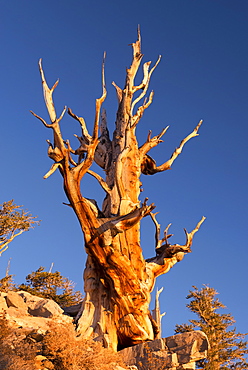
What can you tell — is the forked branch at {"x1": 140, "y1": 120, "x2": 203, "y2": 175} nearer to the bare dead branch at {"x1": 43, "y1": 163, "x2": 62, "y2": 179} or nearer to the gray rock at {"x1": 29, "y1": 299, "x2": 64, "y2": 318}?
the bare dead branch at {"x1": 43, "y1": 163, "x2": 62, "y2": 179}

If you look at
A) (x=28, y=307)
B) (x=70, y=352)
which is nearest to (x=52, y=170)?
(x=28, y=307)

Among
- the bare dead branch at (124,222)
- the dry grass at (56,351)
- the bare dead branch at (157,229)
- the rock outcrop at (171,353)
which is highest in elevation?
the bare dead branch at (157,229)

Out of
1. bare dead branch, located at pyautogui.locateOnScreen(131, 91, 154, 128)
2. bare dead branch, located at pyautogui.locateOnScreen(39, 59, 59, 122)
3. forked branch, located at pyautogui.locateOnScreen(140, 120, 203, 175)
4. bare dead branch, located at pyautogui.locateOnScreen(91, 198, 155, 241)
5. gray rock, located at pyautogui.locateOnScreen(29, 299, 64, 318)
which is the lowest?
gray rock, located at pyautogui.locateOnScreen(29, 299, 64, 318)

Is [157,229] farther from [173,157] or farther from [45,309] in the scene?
[45,309]

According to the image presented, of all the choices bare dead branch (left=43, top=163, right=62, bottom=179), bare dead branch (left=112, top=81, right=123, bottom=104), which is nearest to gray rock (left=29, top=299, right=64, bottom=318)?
bare dead branch (left=43, top=163, right=62, bottom=179)

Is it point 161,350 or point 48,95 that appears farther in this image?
point 48,95

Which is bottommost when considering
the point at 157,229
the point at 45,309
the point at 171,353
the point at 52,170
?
the point at 171,353

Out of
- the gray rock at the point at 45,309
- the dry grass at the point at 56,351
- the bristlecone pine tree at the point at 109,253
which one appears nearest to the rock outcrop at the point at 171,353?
the bristlecone pine tree at the point at 109,253

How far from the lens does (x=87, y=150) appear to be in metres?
9.16

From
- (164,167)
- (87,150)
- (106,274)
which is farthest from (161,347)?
(164,167)

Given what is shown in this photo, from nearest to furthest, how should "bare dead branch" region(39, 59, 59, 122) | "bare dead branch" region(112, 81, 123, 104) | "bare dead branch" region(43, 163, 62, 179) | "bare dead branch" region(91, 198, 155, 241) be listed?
"bare dead branch" region(43, 163, 62, 179), "bare dead branch" region(91, 198, 155, 241), "bare dead branch" region(39, 59, 59, 122), "bare dead branch" region(112, 81, 123, 104)

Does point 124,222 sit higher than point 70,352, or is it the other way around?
point 124,222

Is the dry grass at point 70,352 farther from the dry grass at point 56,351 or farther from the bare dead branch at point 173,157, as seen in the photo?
the bare dead branch at point 173,157

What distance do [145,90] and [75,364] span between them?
9240 millimetres
